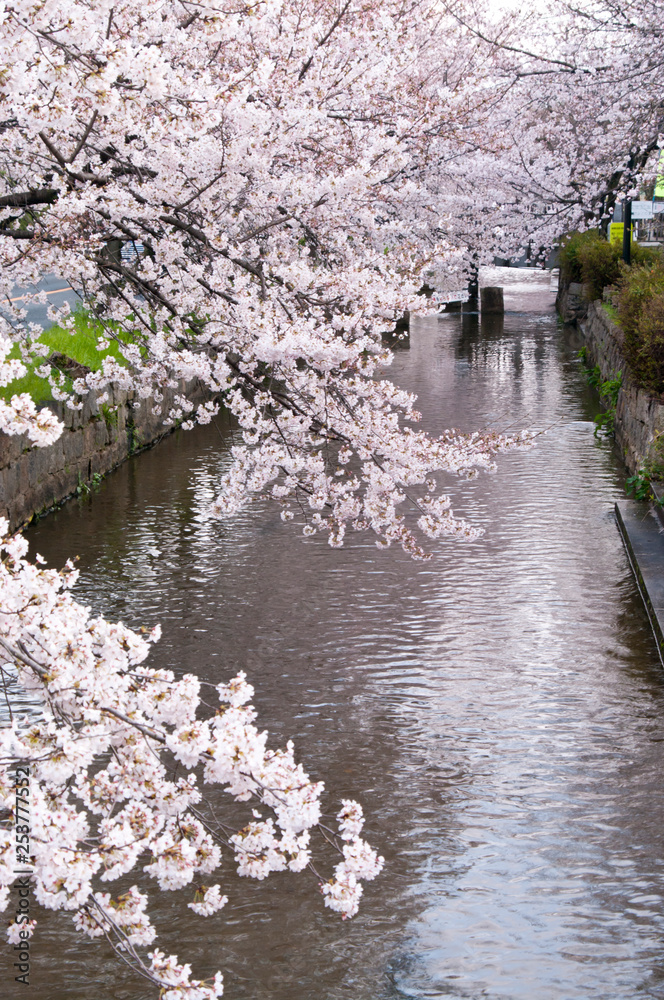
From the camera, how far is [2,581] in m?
3.05

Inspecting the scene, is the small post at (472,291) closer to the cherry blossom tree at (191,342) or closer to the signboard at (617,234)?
the signboard at (617,234)

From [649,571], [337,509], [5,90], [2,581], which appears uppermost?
[5,90]

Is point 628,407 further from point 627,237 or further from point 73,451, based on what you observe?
point 627,237

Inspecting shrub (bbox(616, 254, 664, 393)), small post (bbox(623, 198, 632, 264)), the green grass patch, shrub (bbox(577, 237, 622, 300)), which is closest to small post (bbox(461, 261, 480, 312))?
shrub (bbox(577, 237, 622, 300))

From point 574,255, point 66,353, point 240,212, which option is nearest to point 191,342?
point 240,212

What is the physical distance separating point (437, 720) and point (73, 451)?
21.0ft

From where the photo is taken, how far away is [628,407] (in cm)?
1250

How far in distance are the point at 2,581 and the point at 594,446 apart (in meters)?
11.2

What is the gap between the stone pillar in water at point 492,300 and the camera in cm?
3102

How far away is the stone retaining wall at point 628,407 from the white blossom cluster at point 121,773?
263 inches

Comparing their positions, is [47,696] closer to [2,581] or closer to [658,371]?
[2,581]

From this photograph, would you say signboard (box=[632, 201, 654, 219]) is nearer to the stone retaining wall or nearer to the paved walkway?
the stone retaining wall

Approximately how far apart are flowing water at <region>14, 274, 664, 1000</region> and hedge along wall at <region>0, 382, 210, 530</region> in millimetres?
330

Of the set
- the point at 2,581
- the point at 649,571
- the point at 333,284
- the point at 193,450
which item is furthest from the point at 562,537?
the point at 2,581
